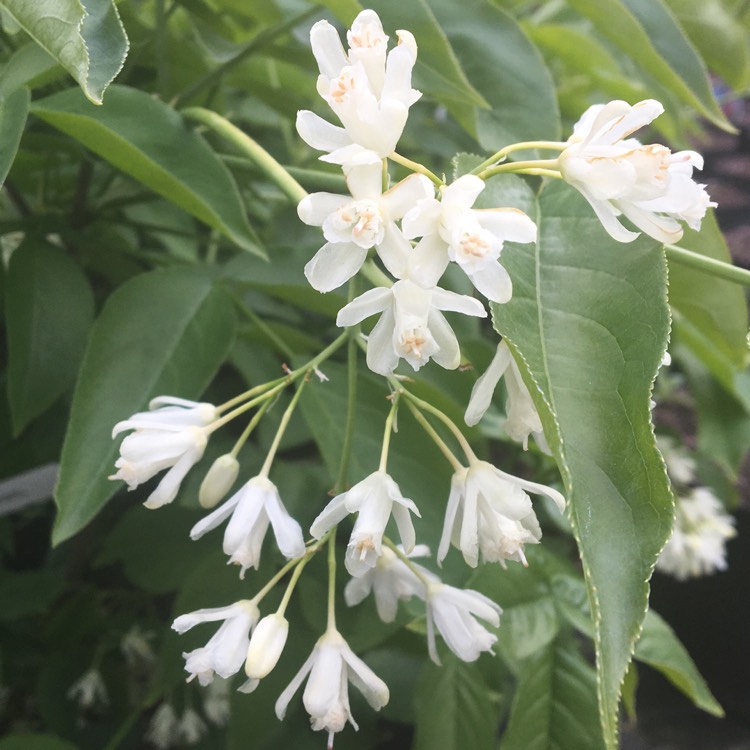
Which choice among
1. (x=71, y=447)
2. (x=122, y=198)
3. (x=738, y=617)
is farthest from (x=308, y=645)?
(x=738, y=617)

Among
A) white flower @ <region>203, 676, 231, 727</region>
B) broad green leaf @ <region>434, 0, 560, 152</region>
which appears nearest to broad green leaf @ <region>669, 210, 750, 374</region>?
broad green leaf @ <region>434, 0, 560, 152</region>

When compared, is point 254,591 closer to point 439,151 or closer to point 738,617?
point 439,151

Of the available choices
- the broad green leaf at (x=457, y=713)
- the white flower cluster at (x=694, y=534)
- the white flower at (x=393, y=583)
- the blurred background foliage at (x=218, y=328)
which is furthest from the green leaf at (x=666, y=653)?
the white flower cluster at (x=694, y=534)

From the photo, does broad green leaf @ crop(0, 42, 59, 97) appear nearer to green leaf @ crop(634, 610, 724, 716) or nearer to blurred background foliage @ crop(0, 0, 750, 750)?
blurred background foliage @ crop(0, 0, 750, 750)

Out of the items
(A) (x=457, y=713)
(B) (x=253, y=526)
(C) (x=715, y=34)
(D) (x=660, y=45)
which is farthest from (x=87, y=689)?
(C) (x=715, y=34)

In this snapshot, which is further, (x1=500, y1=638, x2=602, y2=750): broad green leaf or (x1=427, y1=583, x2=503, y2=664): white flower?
(x1=500, y1=638, x2=602, y2=750): broad green leaf

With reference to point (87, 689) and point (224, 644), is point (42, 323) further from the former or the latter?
point (87, 689)

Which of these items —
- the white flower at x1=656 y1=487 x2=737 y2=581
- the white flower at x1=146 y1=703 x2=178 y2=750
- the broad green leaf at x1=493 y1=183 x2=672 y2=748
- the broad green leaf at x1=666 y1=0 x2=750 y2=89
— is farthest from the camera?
the white flower at x1=656 y1=487 x2=737 y2=581
